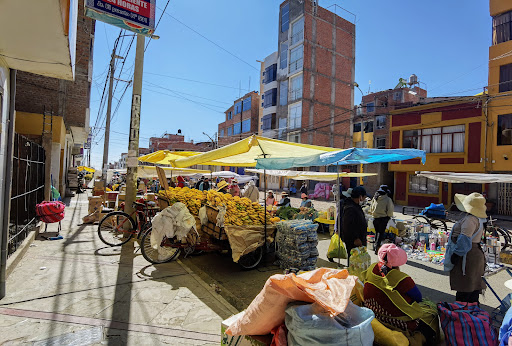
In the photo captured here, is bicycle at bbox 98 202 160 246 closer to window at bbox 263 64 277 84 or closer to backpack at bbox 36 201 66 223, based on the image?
backpack at bbox 36 201 66 223

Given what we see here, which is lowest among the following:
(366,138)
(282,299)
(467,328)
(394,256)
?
(467,328)

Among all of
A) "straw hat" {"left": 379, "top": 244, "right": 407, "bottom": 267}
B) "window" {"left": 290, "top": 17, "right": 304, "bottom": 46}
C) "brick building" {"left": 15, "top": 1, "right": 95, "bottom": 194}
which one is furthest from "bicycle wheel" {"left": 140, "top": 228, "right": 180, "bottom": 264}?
"window" {"left": 290, "top": 17, "right": 304, "bottom": 46}

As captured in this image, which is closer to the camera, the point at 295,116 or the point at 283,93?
the point at 295,116

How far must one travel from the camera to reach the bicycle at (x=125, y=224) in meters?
7.31

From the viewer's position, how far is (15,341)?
3.06 m

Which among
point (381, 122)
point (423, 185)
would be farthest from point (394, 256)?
point (381, 122)

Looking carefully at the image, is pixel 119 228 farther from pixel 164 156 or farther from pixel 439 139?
pixel 439 139

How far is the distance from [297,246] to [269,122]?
35.2 meters

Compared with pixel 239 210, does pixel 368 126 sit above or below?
above

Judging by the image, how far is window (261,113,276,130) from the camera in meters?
39.3

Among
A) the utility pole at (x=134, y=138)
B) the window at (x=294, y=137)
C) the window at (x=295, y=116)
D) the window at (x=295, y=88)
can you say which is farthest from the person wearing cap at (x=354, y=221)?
the window at (x=295, y=88)

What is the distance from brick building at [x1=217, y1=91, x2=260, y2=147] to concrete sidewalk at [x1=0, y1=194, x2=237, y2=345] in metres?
39.7

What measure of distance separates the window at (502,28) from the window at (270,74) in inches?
975

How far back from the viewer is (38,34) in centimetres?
326
